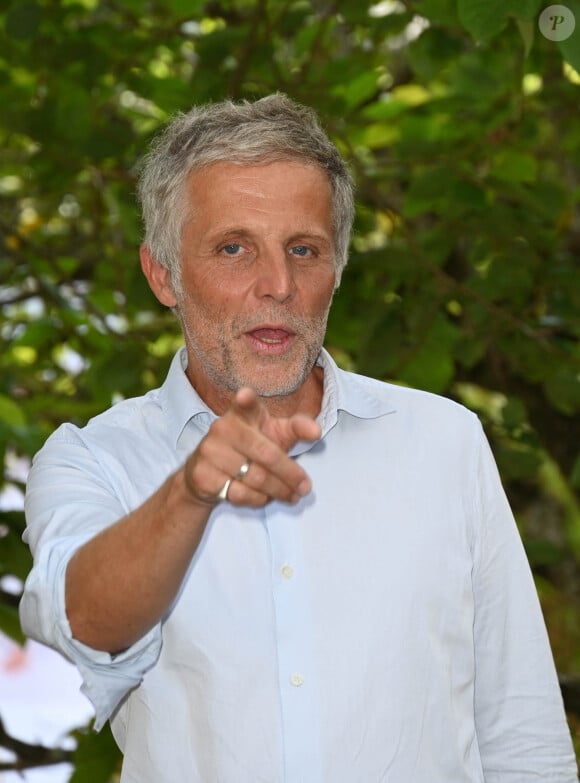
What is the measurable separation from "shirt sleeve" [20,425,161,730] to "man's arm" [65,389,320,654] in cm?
2

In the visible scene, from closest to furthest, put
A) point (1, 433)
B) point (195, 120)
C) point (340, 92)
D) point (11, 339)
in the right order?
point (195, 120)
point (1, 433)
point (340, 92)
point (11, 339)

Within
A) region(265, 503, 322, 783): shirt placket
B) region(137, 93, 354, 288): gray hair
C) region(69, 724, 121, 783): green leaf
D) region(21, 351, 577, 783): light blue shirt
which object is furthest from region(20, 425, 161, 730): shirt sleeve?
region(69, 724, 121, 783): green leaf

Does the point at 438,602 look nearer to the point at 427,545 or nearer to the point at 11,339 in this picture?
the point at 427,545

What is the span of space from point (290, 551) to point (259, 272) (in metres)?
0.38

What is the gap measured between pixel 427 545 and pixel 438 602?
8 centimetres

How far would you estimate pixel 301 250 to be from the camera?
171 cm

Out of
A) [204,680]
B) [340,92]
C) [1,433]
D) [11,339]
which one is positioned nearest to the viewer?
[204,680]

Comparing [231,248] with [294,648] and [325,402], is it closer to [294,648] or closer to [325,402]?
[325,402]

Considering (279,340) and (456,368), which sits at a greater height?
(456,368)

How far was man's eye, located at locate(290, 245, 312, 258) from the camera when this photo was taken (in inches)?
67.0

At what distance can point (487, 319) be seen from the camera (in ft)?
10.2

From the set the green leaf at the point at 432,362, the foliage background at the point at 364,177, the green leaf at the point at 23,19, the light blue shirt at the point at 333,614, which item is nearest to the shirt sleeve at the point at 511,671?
the light blue shirt at the point at 333,614

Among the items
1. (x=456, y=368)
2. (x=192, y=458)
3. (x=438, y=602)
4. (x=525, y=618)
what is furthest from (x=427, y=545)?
(x=456, y=368)

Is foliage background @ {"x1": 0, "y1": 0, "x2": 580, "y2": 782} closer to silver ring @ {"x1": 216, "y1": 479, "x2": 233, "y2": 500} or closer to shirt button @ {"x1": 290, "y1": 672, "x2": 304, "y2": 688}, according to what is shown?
shirt button @ {"x1": 290, "y1": 672, "x2": 304, "y2": 688}
